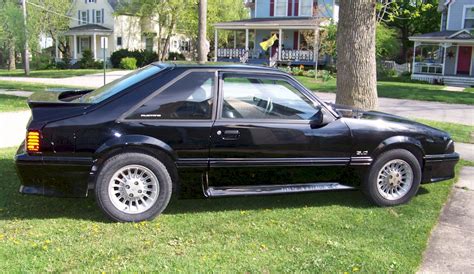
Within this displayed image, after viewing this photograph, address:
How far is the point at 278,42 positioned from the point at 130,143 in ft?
114

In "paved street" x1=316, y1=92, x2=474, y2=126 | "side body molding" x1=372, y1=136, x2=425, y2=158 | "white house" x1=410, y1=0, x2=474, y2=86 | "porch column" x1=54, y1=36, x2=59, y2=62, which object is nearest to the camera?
"side body molding" x1=372, y1=136, x2=425, y2=158

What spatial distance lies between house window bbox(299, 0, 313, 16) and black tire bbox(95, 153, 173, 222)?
35.2 m

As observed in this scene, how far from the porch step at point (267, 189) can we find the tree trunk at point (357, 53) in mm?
2727

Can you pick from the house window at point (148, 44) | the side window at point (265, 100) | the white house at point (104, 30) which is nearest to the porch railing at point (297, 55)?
the white house at point (104, 30)

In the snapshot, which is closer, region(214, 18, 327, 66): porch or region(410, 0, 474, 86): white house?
region(410, 0, 474, 86): white house

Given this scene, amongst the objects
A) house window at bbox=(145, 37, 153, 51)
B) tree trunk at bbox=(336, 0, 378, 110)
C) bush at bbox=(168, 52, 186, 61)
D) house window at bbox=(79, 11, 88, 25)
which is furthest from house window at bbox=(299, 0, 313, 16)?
tree trunk at bbox=(336, 0, 378, 110)

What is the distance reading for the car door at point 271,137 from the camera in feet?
16.1

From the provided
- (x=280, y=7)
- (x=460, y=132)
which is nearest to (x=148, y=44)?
(x=280, y=7)

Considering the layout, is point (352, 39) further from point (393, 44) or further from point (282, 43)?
point (393, 44)

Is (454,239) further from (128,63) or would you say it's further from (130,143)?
(128,63)

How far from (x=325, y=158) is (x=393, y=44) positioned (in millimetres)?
38026

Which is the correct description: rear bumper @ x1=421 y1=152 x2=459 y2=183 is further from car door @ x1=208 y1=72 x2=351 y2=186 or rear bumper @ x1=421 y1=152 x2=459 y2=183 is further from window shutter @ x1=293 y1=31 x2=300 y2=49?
window shutter @ x1=293 y1=31 x2=300 y2=49

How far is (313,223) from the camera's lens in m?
4.93

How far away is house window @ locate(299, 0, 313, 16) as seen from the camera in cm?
3806
